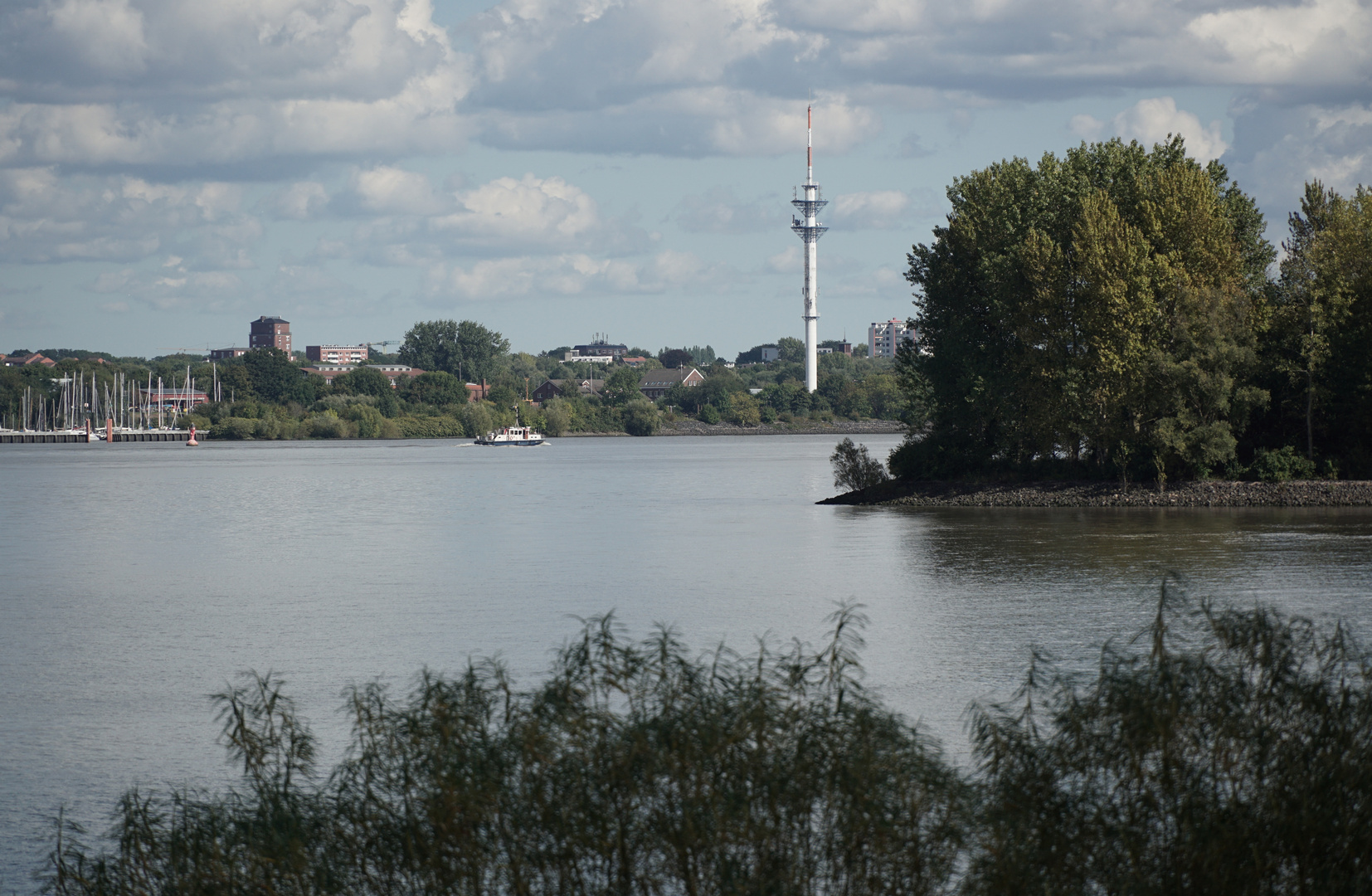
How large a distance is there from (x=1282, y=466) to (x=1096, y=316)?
9879mm

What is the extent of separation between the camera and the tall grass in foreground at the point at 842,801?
1006 cm

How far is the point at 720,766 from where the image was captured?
10.6 meters

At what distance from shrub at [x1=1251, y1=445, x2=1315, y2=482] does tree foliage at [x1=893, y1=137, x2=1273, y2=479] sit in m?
1.37

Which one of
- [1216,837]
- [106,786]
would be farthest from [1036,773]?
[106,786]

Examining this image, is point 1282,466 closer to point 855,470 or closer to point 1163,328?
point 1163,328

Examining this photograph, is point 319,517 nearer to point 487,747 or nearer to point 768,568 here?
point 768,568

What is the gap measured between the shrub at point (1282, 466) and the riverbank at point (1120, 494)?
16.8 inches

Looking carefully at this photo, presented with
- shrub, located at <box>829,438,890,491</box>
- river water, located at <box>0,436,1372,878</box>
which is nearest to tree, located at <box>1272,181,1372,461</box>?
river water, located at <box>0,436,1372,878</box>

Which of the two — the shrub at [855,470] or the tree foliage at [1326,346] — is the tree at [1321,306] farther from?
the shrub at [855,470]

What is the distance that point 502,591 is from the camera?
120 feet

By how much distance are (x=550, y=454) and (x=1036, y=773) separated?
151880 mm

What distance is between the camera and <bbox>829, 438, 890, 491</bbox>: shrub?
69.0 meters

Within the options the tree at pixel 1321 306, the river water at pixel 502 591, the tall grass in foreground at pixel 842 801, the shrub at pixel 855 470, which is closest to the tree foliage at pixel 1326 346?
the tree at pixel 1321 306

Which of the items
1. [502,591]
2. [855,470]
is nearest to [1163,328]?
[855,470]
